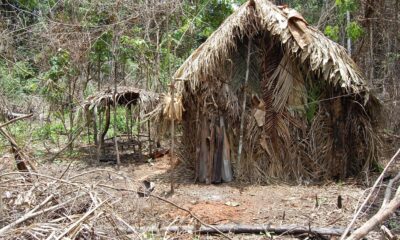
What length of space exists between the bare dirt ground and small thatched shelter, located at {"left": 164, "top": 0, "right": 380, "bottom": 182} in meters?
0.46

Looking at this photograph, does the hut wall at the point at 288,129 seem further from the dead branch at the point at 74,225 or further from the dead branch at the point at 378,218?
the dead branch at the point at 378,218

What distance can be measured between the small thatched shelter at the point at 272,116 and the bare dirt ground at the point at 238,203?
461mm

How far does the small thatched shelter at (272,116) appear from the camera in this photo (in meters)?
8.44

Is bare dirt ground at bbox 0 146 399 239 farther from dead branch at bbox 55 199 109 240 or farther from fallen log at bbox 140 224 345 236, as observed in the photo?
dead branch at bbox 55 199 109 240

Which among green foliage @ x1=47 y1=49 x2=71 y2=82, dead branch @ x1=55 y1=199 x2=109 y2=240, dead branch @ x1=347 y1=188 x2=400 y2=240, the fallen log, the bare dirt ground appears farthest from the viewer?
green foliage @ x1=47 y1=49 x2=71 y2=82

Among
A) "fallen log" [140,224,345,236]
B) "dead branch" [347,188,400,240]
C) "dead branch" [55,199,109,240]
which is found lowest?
"fallen log" [140,224,345,236]

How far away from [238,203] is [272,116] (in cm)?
216

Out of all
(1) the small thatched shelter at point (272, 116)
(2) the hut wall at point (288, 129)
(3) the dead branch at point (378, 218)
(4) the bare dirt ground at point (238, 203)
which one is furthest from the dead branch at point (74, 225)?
(2) the hut wall at point (288, 129)

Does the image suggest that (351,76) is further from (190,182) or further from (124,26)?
(124,26)

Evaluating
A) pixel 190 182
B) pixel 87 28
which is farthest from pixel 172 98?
pixel 87 28

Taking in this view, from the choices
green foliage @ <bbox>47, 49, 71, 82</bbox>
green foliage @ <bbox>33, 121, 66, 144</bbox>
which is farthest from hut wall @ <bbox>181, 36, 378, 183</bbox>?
green foliage @ <bbox>33, 121, 66, 144</bbox>

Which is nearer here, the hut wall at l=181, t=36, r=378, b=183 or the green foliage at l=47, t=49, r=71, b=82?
the hut wall at l=181, t=36, r=378, b=183

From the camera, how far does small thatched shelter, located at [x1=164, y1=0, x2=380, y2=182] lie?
8.44 m

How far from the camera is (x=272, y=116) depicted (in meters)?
8.63
